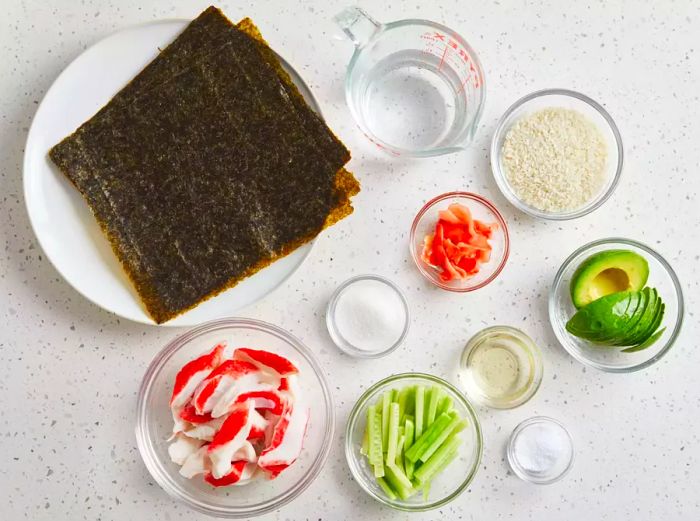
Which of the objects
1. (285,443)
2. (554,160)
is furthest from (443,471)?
(554,160)

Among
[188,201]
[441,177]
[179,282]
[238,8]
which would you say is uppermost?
[238,8]

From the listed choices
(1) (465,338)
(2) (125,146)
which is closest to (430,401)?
(1) (465,338)

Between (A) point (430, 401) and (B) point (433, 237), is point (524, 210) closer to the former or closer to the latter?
(B) point (433, 237)

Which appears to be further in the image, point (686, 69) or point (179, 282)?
point (686, 69)

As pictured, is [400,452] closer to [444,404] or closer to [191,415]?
[444,404]

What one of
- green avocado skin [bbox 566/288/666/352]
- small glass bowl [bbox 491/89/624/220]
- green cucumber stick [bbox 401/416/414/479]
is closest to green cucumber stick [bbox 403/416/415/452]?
green cucumber stick [bbox 401/416/414/479]

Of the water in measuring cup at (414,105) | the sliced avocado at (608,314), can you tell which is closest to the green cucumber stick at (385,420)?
the sliced avocado at (608,314)
